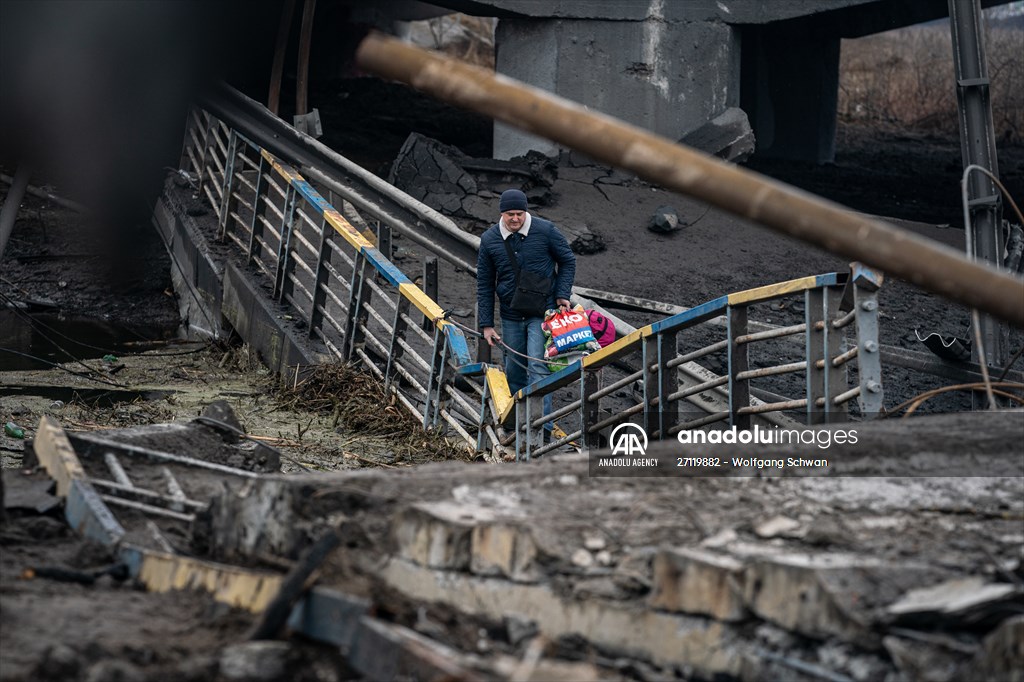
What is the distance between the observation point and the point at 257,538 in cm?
425

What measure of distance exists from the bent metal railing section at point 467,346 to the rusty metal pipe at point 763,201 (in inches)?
72.3

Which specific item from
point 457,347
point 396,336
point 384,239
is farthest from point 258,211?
point 457,347

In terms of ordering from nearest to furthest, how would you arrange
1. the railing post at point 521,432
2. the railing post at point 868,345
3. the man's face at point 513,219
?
the railing post at point 868,345
the railing post at point 521,432
the man's face at point 513,219

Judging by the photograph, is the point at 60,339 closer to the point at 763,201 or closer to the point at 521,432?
the point at 521,432

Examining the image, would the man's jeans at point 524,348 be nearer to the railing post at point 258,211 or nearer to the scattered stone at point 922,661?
the railing post at point 258,211

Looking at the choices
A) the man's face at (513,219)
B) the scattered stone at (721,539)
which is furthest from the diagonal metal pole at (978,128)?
the scattered stone at (721,539)

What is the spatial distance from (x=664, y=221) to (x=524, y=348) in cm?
638

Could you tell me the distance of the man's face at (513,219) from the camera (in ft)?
27.7

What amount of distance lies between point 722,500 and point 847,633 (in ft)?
3.75

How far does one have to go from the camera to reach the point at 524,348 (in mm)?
8766

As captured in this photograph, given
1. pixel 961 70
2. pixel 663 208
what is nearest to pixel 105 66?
pixel 663 208

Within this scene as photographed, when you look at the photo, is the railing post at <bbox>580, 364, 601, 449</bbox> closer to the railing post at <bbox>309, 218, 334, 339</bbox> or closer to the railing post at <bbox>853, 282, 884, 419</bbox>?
the railing post at <bbox>853, 282, 884, 419</bbox>


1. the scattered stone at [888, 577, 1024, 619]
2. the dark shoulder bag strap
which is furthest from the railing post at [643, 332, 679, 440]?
the scattered stone at [888, 577, 1024, 619]

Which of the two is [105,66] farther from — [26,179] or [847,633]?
[847,633]
